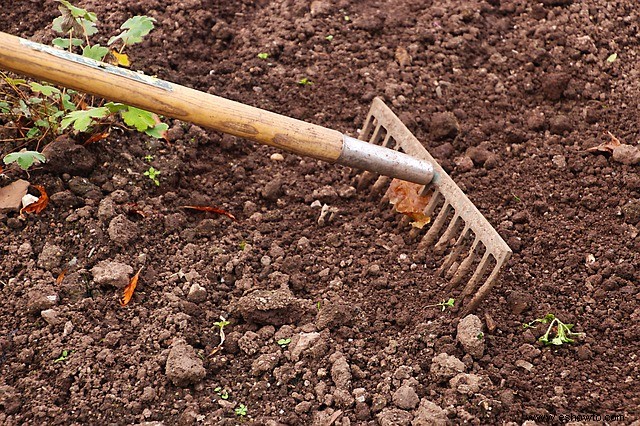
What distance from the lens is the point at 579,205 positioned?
353 cm

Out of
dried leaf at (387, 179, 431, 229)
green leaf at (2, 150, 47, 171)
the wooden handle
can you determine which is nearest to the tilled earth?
dried leaf at (387, 179, 431, 229)

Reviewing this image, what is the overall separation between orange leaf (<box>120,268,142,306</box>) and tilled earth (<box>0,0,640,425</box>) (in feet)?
0.09

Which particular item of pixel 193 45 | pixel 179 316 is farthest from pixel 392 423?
pixel 193 45

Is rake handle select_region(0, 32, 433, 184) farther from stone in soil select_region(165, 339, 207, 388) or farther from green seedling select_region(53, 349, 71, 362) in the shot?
green seedling select_region(53, 349, 71, 362)

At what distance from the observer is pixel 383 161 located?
3273mm

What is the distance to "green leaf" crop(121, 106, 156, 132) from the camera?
3.08m

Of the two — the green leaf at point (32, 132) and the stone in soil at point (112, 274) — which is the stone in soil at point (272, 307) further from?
the green leaf at point (32, 132)

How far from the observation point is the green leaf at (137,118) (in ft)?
10.1

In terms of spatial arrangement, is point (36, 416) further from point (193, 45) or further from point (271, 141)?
point (193, 45)

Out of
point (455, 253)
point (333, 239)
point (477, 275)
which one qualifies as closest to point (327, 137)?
point (333, 239)

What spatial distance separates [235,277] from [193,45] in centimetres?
153

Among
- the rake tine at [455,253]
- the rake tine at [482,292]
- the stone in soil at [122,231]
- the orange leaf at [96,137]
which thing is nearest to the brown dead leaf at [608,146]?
the rake tine at [455,253]

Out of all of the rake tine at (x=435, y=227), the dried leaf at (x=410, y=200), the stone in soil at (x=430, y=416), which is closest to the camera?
the stone in soil at (x=430, y=416)

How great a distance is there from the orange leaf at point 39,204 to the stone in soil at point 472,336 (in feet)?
6.09
